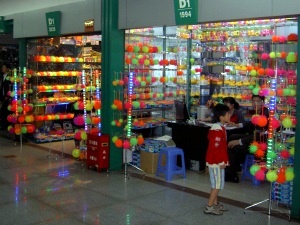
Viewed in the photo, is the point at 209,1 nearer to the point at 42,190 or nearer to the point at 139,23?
the point at 139,23

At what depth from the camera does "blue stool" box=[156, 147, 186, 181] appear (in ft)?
23.4

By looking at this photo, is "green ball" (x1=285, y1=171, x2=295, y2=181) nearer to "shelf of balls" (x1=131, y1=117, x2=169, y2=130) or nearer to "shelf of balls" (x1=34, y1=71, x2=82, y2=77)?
"shelf of balls" (x1=131, y1=117, x2=169, y2=130)

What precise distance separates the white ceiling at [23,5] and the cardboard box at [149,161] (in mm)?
3909

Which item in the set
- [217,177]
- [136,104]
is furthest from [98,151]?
[217,177]

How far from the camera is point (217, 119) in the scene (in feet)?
18.0

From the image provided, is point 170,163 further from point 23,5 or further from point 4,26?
point 4,26

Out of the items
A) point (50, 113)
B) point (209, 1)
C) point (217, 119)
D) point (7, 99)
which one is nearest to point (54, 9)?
point (50, 113)

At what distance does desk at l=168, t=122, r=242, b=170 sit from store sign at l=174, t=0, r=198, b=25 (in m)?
2.13

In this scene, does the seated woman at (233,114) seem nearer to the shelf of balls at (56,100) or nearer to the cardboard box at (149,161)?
the cardboard box at (149,161)

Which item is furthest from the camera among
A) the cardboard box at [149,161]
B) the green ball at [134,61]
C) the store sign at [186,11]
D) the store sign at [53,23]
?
the store sign at [53,23]

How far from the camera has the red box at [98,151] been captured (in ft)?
24.8

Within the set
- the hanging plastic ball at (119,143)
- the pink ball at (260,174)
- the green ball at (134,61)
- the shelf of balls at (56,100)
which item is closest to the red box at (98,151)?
the hanging plastic ball at (119,143)

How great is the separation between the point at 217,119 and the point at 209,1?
1.92 metres

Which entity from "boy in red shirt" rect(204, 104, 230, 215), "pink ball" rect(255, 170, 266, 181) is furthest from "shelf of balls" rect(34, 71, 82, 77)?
"pink ball" rect(255, 170, 266, 181)
